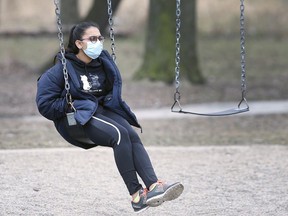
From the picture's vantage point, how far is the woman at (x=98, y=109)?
6312 mm

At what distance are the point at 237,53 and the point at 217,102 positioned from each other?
9.75 metres

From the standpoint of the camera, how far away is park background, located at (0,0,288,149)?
12.0m

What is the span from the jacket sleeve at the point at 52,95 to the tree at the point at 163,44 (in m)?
10.4

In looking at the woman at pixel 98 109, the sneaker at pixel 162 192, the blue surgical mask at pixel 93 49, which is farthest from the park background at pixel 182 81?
the sneaker at pixel 162 192

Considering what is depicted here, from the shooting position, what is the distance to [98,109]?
650 centimetres

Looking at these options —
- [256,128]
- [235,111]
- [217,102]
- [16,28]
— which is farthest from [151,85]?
[16,28]

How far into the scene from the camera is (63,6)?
20.6 m

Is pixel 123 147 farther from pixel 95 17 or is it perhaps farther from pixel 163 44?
pixel 95 17

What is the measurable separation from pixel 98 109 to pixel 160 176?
7.60 ft

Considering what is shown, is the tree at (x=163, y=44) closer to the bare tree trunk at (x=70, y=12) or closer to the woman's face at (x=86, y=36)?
the bare tree trunk at (x=70, y=12)

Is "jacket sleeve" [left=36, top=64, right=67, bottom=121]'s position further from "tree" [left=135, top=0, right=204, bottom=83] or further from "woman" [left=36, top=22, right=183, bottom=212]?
"tree" [left=135, top=0, right=204, bottom=83]

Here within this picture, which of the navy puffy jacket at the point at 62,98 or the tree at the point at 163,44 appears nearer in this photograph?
the navy puffy jacket at the point at 62,98

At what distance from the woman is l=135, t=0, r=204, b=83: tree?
1016 centimetres

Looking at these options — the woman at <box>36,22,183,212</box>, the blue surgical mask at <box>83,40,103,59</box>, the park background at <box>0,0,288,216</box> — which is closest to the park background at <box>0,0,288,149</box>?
the park background at <box>0,0,288,216</box>
